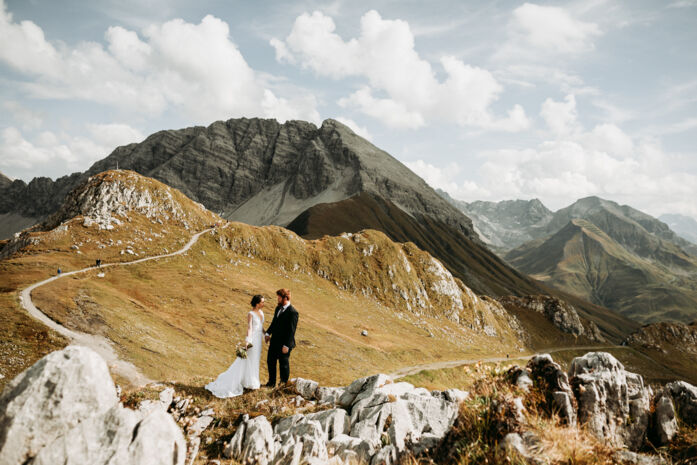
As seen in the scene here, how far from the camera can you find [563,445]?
6.65m

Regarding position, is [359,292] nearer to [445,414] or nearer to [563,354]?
[445,414]

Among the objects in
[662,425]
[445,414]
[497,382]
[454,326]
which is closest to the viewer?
[662,425]

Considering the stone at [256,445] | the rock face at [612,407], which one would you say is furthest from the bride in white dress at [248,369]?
the rock face at [612,407]

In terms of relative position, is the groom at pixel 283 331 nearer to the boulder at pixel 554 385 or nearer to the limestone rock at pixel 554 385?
the boulder at pixel 554 385

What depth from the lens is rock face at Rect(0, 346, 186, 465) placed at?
257 inches

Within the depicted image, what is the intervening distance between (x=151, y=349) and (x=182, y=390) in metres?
22.1

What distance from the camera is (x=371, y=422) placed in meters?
11.5

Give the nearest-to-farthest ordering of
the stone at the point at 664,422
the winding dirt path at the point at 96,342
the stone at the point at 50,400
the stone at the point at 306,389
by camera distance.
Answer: the stone at the point at 50,400 < the stone at the point at 664,422 < the stone at the point at 306,389 < the winding dirt path at the point at 96,342

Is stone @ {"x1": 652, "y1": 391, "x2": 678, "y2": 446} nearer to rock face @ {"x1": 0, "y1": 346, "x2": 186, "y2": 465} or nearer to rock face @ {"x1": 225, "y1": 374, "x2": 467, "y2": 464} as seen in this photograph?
rock face @ {"x1": 225, "y1": 374, "x2": 467, "y2": 464}

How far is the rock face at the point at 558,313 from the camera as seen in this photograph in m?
161

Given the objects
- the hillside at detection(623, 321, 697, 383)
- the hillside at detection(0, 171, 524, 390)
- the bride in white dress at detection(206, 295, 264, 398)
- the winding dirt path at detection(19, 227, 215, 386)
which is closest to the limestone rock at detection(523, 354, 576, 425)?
the bride in white dress at detection(206, 295, 264, 398)

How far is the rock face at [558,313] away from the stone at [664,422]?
169 meters

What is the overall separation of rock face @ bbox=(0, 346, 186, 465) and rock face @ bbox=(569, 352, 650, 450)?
33.5ft

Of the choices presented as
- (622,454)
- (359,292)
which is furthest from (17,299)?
(359,292)
